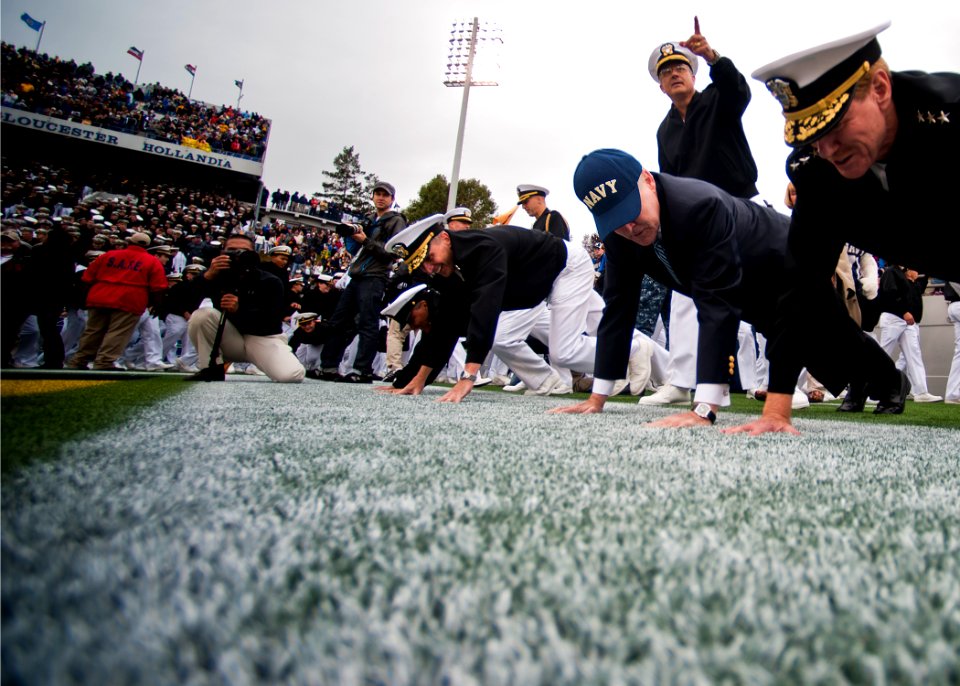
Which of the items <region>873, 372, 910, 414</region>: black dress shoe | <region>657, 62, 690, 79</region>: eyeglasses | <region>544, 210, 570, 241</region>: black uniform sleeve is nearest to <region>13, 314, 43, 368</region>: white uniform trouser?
<region>544, 210, 570, 241</region>: black uniform sleeve

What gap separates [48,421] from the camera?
129 cm

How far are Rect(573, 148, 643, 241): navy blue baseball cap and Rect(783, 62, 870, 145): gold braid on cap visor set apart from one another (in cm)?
72

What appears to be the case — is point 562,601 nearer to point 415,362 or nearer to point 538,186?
point 415,362

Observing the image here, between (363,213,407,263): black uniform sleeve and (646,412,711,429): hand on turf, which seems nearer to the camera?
(646,412,711,429): hand on turf

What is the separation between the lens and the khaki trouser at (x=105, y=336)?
6207 mm

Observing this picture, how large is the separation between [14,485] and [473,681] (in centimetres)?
64

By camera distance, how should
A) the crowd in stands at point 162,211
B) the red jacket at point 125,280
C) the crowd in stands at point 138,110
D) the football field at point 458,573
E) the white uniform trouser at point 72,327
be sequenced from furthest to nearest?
the crowd in stands at point 138,110
the crowd in stands at point 162,211
the white uniform trouser at point 72,327
the red jacket at point 125,280
the football field at point 458,573

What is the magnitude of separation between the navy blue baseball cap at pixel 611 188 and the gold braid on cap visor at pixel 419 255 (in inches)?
69.6

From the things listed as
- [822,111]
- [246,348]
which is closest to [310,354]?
[246,348]

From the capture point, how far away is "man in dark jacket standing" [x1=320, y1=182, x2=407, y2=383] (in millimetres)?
5746

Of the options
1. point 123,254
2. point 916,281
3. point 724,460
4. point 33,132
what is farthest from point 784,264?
point 33,132

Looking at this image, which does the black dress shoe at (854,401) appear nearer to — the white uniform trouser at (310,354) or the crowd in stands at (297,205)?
the white uniform trouser at (310,354)

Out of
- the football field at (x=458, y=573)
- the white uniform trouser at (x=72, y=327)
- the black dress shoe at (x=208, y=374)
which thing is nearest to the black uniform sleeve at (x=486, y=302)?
the black dress shoe at (x=208, y=374)

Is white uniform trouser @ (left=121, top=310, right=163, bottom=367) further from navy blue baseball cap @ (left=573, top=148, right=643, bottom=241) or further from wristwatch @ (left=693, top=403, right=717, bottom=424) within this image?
wristwatch @ (left=693, top=403, right=717, bottom=424)
